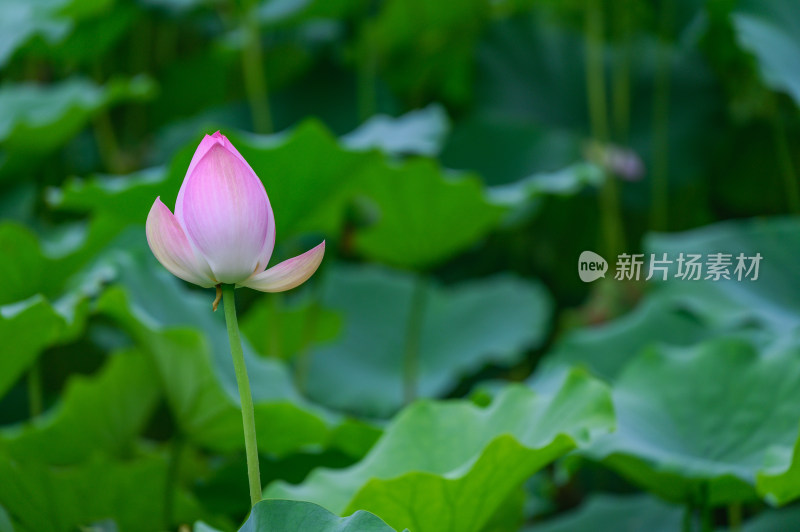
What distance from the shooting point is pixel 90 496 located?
29.7 inches

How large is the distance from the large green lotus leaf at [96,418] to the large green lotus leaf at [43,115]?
1.43 feet

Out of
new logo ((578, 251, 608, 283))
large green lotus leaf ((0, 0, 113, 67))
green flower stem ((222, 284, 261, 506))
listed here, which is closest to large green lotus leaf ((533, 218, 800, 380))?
new logo ((578, 251, 608, 283))

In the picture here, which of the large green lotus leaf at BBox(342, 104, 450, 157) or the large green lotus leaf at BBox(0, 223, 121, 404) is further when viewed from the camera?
the large green lotus leaf at BBox(342, 104, 450, 157)

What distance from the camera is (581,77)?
179cm

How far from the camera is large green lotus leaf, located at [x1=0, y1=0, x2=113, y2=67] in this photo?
4.24ft

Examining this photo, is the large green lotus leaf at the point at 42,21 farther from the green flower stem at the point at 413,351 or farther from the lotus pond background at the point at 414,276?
the green flower stem at the point at 413,351

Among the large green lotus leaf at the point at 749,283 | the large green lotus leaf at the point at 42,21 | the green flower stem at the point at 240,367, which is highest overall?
the green flower stem at the point at 240,367

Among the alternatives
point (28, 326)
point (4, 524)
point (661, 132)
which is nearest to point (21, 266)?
point (28, 326)

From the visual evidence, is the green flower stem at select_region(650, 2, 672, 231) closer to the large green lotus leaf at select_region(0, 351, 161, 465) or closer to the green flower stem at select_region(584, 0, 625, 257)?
the green flower stem at select_region(584, 0, 625, 257)

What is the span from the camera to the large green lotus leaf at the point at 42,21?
50.8 inches

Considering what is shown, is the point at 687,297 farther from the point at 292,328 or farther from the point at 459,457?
the point at 292,328

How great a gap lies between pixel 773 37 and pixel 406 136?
508mm

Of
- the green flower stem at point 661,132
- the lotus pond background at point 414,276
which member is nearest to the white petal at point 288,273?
the lotus pond background at point 414,276

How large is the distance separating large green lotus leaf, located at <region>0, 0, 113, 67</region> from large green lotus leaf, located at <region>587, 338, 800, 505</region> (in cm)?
103
